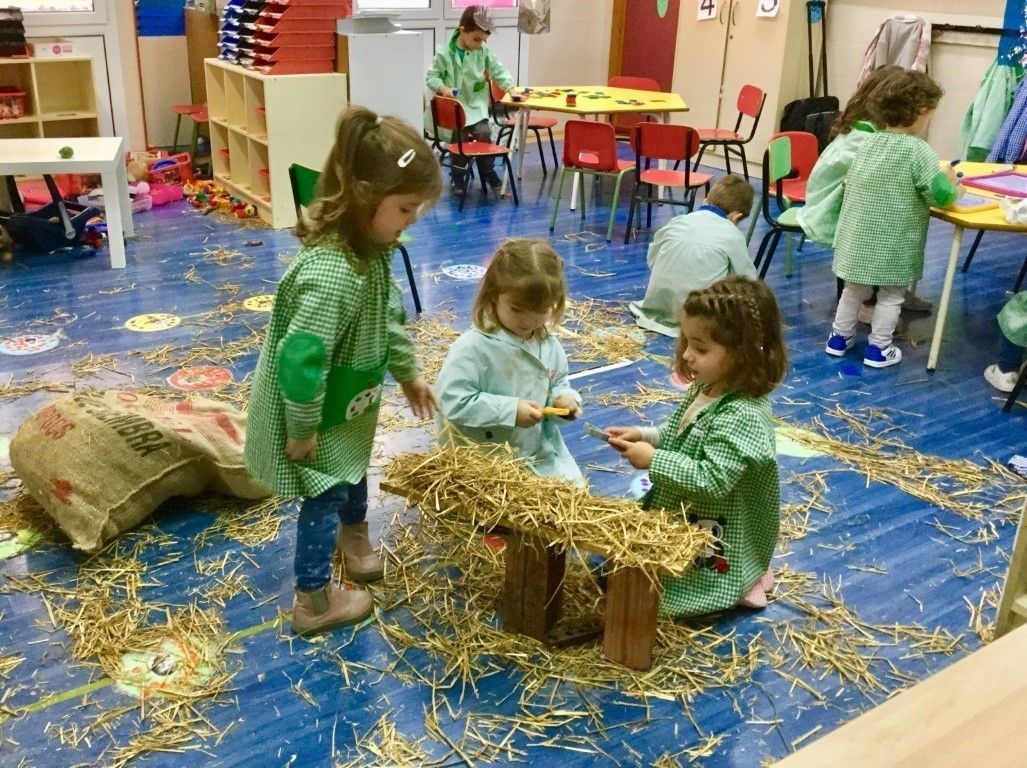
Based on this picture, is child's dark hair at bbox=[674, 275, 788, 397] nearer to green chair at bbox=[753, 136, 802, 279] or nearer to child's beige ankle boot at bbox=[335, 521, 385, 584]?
child's beige ankle boot at bbox=[335, 521, 385, 584]

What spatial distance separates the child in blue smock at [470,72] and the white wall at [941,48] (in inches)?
122

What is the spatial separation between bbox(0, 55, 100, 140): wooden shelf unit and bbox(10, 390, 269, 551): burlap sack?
5357 mm

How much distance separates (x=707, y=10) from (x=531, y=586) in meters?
8.03

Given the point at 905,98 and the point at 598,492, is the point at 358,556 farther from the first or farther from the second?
the point at 905,98

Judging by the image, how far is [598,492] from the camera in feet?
12.0

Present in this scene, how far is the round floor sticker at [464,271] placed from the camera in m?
6.21

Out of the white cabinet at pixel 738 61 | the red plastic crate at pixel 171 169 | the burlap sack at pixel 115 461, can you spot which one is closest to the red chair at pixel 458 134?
the red plastic crate at pixel 171 169

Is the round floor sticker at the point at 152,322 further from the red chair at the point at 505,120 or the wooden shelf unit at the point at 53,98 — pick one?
the red chair at the point at 505,120

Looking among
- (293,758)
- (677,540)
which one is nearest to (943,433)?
(677,540)

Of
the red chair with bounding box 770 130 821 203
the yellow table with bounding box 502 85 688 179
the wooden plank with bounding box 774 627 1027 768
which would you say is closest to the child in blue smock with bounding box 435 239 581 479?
the wooden plank with bounding box 774 627 1027 768

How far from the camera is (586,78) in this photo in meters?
11.1

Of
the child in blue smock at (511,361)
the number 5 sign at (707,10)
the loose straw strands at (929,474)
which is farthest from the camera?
the number 5 sign at (707,10)

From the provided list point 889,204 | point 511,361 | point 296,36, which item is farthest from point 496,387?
point 296,36

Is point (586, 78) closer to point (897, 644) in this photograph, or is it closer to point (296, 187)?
point (296, 187)
